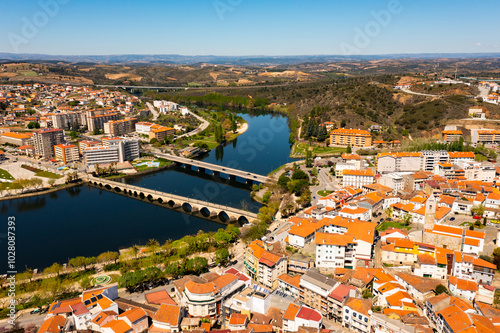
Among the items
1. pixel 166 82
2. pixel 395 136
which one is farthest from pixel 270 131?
pixel 166 82

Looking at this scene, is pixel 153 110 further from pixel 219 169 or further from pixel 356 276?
pixel 356 276

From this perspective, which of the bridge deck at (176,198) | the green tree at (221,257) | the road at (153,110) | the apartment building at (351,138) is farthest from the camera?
the road at (153,110)

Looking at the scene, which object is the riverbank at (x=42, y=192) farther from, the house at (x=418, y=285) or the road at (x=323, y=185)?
the house at (x=418, y=285)

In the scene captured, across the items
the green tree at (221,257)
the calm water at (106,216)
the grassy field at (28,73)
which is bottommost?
the calm water at (106,216)

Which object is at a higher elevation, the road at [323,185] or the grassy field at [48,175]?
the road at [323,185]

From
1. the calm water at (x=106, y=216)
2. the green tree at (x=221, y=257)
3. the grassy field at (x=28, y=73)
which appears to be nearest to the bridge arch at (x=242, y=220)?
the calm water at (x=106, y=216)

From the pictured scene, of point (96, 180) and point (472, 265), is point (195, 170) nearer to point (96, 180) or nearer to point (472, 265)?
point (96, 180)

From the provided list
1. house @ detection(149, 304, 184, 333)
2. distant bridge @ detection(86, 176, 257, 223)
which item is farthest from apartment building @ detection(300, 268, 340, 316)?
distant bridge @ detection(86, 176, 257, 223)
